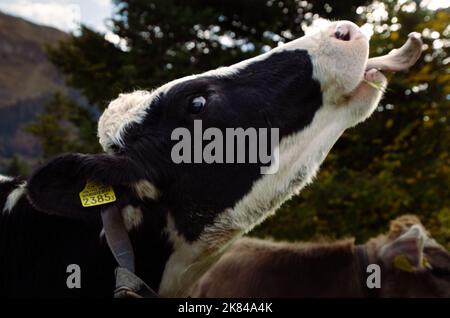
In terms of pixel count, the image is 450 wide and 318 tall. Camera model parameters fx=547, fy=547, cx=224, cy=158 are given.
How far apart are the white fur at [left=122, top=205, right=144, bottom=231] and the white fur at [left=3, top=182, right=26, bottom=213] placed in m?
0.56

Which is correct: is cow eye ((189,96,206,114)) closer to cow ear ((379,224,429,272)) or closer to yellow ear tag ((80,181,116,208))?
yellow ear tag ((80,181,116,208))

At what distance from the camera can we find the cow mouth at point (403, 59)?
275 cm

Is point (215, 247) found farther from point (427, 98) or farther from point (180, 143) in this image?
point (427, 98)

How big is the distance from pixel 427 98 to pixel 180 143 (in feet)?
18.1

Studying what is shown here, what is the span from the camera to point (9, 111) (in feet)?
132

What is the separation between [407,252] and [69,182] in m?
2.95

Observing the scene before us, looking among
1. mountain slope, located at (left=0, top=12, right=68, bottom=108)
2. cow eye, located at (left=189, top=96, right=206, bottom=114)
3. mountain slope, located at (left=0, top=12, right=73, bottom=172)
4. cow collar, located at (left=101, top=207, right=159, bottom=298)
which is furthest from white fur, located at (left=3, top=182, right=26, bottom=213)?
mountain slope, located at (left=0, top=12, right=68, bottom=108)

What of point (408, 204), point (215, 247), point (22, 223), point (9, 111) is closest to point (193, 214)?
point (215, 247)

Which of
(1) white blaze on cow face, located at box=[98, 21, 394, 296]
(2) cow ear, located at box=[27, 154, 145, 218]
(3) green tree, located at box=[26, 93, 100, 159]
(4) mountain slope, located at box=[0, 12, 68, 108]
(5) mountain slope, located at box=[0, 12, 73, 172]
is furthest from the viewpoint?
(4) mountain slope, located at box=[0, 12, 68, 108]

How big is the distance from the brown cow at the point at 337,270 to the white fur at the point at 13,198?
89.4 inches

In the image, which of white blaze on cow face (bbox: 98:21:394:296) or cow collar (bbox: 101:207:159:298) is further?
white blaze on cow face (bbox: 98:21:394:296)

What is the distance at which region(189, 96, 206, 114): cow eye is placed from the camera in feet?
8.75

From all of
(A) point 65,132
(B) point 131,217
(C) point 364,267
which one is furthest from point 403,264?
(A) point 65,132

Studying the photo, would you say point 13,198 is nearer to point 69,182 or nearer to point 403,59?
point 69,182
